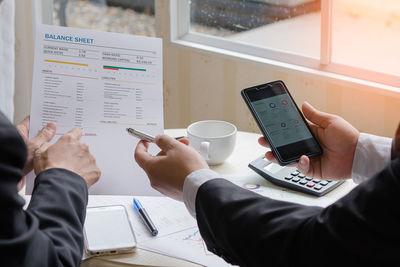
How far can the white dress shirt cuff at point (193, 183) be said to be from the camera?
94cm

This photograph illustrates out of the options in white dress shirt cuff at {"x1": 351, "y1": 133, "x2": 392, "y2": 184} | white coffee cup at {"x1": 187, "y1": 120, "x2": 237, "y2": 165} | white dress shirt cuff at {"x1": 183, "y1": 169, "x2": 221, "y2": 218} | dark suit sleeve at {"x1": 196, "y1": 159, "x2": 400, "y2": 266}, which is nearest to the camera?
dark suit sleeve at {"x1": 196, "y1": 159, "x2": 400, "y2": 266}

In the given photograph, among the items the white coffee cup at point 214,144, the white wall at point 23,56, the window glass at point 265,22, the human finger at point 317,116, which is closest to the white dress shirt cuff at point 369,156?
the human finger at point 317,116

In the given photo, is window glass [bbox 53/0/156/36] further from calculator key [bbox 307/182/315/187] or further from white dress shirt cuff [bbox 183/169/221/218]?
white dress shirt cuff [bbox 183/169/221/218]

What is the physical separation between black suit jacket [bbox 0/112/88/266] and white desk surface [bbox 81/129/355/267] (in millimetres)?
191

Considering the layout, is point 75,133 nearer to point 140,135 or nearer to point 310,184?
point 140,135

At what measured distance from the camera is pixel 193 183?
956 mm

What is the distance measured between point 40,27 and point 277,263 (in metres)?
0.72

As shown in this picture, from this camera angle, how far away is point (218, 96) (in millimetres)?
2168

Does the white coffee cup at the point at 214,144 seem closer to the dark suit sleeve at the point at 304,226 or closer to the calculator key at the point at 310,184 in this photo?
the calculator key at the point at 310,184

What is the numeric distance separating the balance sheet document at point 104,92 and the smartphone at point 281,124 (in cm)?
23

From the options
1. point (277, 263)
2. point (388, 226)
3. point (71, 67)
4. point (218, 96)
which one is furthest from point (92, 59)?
point (218, 96)

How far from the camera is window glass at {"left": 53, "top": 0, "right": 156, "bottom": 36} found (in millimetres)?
2467

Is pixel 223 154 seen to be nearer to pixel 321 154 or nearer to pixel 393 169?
pixel 321 154

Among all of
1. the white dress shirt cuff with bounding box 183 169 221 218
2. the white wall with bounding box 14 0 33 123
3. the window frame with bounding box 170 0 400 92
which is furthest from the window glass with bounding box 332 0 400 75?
the white wall with bounding box 14 0 33 123
